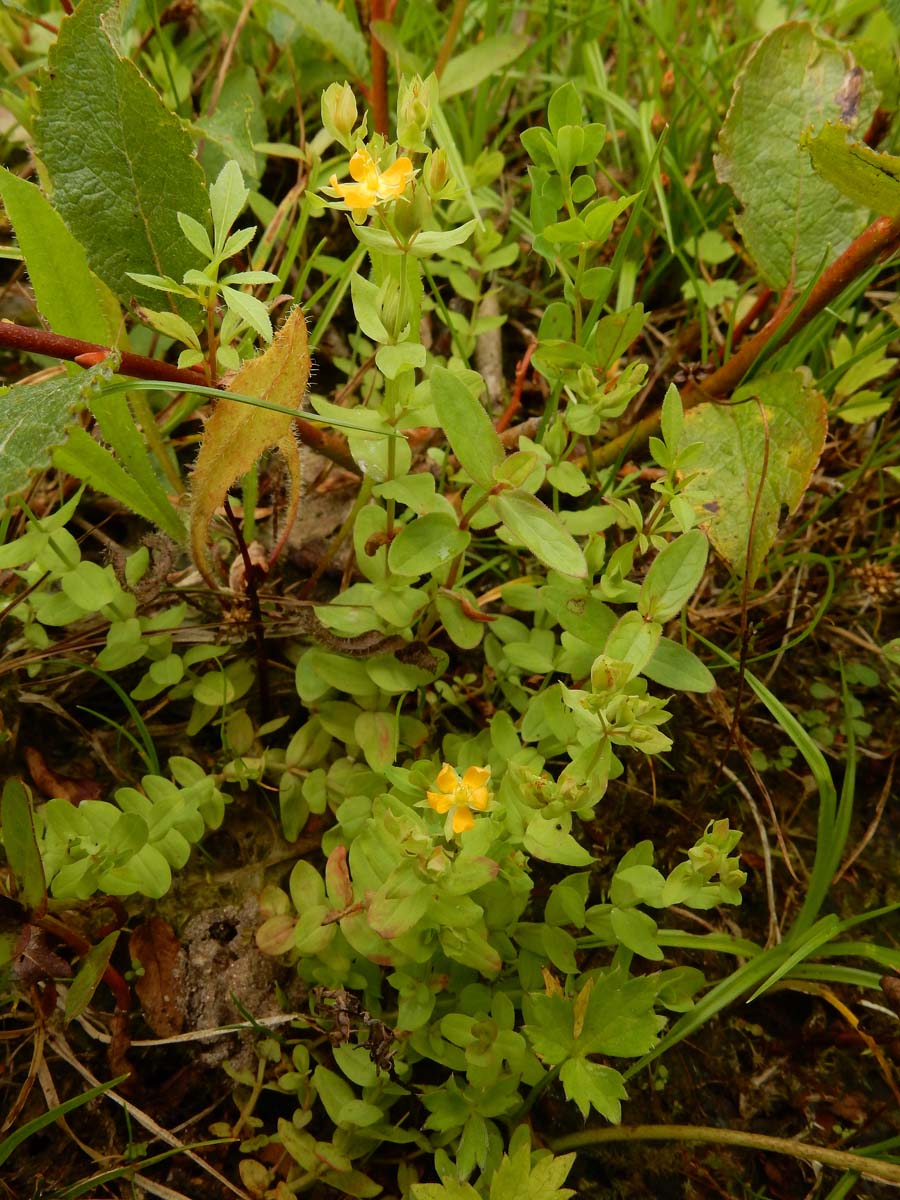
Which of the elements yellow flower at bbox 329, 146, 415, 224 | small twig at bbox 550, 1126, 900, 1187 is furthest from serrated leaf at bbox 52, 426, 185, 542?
small twig at bbox 550, 1126, 900, 1187

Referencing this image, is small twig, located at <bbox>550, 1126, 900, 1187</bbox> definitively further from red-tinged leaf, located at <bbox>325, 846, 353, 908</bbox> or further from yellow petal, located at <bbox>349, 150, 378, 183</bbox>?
yellow petal, located at <bbox>349, 150, 378, 183</bbox>

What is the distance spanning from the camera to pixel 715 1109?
1455 millimetres

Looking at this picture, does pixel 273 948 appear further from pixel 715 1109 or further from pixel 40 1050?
pixel 715 1109

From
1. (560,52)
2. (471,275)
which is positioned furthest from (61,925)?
(560,52)

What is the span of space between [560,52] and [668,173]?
0.60 meters

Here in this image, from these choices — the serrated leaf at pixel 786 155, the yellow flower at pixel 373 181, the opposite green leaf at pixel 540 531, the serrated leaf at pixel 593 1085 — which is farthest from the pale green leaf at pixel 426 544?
the serrated leaf at pixel 786 155

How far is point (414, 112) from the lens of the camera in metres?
1.11

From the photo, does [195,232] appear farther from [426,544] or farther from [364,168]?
[426,544]

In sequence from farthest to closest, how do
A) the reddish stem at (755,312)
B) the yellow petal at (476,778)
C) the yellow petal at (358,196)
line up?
1. the reddish stem at (755,312)
2. the yellow petal at (476,778)
3. the yellow petal at (358,196)

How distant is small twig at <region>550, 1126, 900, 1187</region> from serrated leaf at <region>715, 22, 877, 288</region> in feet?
4.64

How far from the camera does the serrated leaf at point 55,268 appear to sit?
137cm

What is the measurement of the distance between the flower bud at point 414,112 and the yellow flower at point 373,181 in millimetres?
27

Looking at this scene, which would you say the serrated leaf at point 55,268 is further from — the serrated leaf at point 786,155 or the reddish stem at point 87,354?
the serrated leaf at point 786,155

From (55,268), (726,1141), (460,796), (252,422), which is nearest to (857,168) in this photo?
(252,422)
